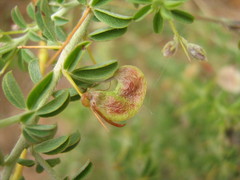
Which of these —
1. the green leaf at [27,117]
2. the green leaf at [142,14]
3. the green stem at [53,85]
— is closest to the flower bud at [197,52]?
the green leaf at [142,14]

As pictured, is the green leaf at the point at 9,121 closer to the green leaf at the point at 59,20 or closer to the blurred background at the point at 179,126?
the green leaf at the point at 59,20

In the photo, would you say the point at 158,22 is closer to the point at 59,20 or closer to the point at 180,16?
the point at 180,16

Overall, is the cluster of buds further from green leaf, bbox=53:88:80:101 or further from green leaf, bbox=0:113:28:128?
green leaf, bbox=0:113:28:128

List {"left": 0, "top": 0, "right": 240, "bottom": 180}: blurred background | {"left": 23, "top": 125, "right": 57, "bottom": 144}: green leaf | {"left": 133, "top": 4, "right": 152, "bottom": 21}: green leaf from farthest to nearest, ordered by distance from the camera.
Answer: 1. {"left": 0, "top": 0, "right": 240, "bottom": 180}: blurred background
2. {"left": 133, "top": 4, "right": 152, "bottom": 21}: green leaf
3. {"left": 23, "top": 125, "right": 57, "bottom": 144}: green leaf

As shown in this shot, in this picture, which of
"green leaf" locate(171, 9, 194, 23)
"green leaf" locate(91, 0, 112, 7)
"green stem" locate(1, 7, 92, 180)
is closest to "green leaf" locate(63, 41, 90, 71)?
"green stem" locate(1, 7, 92, 180)

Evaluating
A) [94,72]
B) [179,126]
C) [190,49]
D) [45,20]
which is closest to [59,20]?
[45,20]

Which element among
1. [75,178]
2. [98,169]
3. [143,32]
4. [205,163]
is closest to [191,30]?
[143,32]

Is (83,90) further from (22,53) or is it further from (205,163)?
(205,163)
